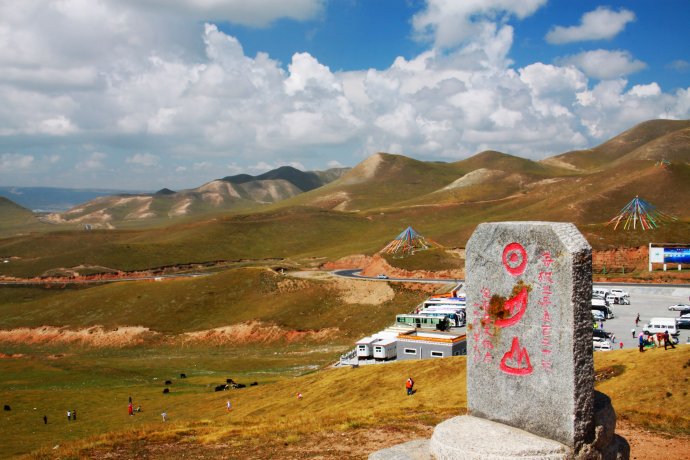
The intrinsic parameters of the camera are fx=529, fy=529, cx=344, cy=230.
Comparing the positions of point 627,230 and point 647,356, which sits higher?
point 627,230

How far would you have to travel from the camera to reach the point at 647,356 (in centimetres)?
2767

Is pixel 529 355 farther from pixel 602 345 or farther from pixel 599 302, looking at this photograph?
pixel 599 302

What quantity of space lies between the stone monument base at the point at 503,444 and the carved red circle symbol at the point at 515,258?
3641mm

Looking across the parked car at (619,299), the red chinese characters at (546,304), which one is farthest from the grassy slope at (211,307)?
the red chinese characters at (546,304)

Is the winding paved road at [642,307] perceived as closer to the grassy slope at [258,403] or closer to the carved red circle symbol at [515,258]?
the grassy slope at [258,403]

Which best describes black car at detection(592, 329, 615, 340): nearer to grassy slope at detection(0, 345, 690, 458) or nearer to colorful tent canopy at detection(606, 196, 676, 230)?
grassy slope at detection(0, 345, 690, 458)

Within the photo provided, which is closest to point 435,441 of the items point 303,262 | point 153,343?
point 153,343

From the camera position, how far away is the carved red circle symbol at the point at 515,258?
1212 cm

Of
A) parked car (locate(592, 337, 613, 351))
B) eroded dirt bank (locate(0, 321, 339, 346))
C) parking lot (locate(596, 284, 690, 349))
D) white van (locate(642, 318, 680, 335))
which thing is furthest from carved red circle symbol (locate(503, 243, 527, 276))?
eroded dirt bank (locate(0, 321, 339, 346))

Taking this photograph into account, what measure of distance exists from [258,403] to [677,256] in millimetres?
72994

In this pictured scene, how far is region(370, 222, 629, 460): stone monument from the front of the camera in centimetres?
1138

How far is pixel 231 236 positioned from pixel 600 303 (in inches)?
5599

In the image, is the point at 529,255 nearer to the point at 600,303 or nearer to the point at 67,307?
the point at 600,303

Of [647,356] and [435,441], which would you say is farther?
[647,356]
